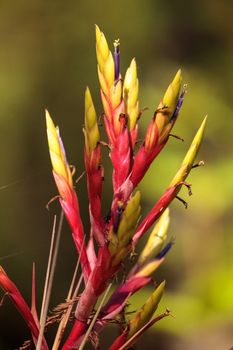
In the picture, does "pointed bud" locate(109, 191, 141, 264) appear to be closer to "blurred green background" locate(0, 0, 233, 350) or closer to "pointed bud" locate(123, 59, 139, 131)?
"pointed bud" locate(123, 59, 139, 131)

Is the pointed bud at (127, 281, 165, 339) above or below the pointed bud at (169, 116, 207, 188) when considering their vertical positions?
below

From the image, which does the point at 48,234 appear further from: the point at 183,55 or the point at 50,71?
the point at 183,55

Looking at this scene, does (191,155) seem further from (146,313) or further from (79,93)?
(79,93)

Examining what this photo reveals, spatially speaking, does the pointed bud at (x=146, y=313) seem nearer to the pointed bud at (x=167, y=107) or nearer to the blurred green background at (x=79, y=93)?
the pointed bud at (x=167, y=107)

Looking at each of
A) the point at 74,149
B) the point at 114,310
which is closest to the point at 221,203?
the point at 74,149

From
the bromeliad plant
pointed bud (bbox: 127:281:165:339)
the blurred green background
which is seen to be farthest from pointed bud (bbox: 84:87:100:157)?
the blurred green background

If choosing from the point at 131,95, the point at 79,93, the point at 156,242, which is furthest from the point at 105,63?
the point at 79,93
